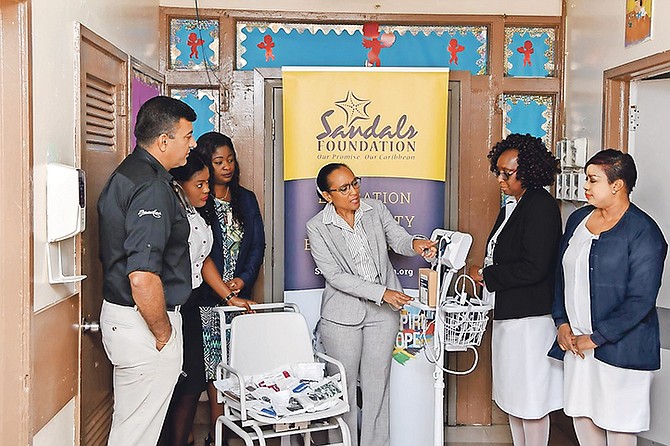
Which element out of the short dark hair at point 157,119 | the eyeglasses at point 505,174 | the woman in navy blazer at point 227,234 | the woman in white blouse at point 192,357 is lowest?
the woman in white blouse at point 192,357

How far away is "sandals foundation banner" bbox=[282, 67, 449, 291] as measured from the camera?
14.4 feet

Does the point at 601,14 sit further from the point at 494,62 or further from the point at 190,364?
the point at 190,364

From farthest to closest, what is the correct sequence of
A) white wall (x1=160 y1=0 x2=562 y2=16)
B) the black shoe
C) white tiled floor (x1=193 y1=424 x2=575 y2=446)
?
white tiled floor (x1=193 y1=424 x2=575 y2=446) → white wall (x1=160 y1=0 x2=562 y2=16) → the black shoe

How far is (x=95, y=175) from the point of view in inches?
130

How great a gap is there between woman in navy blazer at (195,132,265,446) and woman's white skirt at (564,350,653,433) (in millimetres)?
1816

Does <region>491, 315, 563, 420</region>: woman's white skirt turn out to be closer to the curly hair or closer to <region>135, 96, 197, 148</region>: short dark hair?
the curly hair

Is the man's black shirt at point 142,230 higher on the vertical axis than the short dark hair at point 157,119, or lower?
lower

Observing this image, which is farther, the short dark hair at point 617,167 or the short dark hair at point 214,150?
the short dark hair at point 214,150

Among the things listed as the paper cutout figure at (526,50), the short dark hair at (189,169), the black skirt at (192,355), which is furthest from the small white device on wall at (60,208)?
the paper cutout figure at (526,50)

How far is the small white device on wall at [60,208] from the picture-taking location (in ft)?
8.52

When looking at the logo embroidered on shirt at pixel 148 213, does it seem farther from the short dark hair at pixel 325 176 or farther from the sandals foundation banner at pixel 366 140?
the sandals foundation banner at pixel 366 140

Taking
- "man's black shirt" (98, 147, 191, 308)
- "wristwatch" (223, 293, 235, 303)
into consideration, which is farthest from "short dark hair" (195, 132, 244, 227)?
"man's black shirt" (98, 147, 191, 308)

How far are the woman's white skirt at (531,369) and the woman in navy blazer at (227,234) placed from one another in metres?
1.42

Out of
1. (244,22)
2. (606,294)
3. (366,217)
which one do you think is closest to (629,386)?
(606,294)
